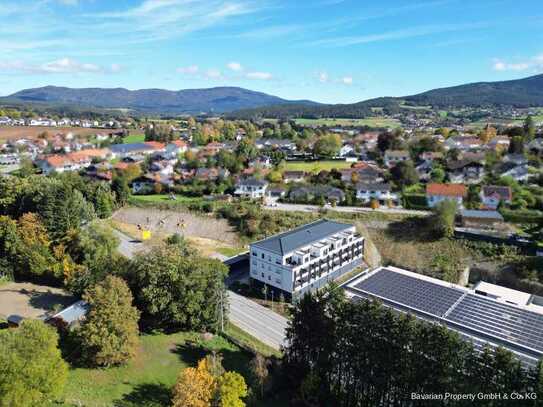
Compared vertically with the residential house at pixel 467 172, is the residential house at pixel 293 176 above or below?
below

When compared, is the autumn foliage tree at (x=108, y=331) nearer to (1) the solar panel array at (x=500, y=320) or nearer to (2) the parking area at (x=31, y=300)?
(2) the parking area at (x=31, y=300)

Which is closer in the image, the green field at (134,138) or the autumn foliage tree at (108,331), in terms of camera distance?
the autumn foliage tree at (108,331)

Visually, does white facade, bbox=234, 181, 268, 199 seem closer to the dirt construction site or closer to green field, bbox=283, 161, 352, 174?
the dirt construction site

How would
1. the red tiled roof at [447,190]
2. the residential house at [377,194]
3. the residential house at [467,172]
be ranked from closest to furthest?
the red tiled roof at [447,190]
the residential house at [377,194]
the residential house at [467,172]

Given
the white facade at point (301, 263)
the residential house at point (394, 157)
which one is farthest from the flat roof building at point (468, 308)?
the residential house at point (394, 157)

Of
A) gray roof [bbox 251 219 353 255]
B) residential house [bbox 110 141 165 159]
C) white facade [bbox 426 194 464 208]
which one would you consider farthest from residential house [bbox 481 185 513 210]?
residential house [bbox 110 141 165 159]

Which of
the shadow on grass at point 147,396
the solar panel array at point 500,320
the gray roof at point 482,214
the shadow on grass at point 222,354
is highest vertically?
the gray roof at point 482,214

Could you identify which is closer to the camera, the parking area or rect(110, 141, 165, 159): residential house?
the parking area
